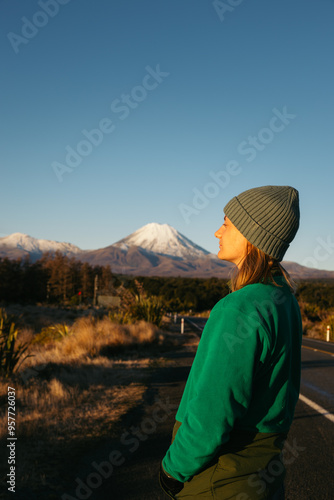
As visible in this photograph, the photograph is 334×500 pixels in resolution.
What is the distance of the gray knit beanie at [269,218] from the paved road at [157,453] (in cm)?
282

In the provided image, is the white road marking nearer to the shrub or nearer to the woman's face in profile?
the woman's face in profile

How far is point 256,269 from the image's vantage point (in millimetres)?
1718

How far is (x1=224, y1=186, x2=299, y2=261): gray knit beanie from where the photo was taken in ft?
5.72

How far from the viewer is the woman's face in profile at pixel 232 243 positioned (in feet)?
6.02

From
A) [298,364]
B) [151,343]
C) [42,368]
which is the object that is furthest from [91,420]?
[151,343]

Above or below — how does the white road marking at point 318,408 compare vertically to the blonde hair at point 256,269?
below

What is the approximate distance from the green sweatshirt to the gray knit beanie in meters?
0.21

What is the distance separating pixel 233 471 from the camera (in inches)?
60.3

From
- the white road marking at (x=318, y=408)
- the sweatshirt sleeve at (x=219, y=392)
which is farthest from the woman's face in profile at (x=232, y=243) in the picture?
the white road marking at (x=318, y=408)

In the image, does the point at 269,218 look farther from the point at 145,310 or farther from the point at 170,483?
the point at 145,310

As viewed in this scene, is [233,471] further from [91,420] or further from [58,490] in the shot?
[91,420]

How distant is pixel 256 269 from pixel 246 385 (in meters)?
0.49

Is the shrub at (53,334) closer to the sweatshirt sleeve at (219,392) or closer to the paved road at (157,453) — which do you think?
the paved road at (157,453)

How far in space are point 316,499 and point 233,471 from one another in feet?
8.42
